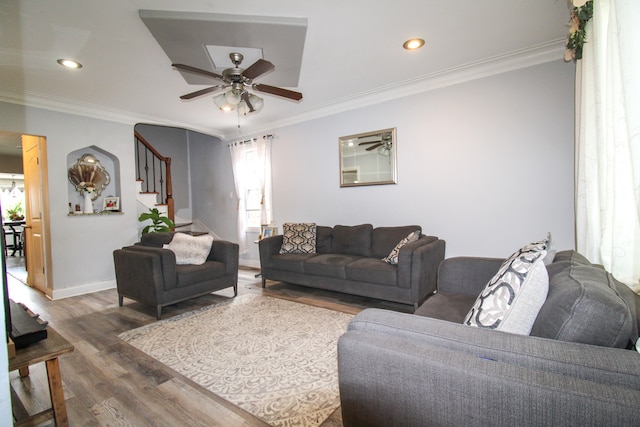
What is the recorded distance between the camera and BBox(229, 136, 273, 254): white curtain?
206 inches

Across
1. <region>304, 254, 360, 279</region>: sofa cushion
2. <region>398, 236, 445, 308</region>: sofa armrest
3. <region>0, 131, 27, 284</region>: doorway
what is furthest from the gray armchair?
<region>0, 131, 27, 284</region>: doorway

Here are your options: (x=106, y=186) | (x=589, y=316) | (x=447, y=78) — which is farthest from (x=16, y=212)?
(x=589, y=316)

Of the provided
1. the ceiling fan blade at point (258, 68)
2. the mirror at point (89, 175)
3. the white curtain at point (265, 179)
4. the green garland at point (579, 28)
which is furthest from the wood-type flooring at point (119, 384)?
the green garland at point (579, 28)

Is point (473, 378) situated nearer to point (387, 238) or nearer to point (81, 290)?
point (387, 238)

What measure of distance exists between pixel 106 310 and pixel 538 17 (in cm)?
523

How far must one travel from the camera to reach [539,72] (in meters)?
2.97

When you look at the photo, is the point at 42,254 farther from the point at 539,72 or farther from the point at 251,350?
the point at 539,72

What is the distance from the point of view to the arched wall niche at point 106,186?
13.8ft

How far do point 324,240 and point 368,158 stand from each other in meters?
1.35

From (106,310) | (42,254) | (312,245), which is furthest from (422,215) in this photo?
(42,254)

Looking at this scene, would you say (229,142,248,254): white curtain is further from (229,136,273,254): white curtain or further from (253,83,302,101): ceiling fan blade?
(253,83,302,101): ceiling fan blade

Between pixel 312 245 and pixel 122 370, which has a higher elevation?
pixel 312 245

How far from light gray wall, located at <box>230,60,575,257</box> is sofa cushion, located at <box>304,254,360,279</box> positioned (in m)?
0.81

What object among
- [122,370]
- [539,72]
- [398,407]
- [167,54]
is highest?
[167,54]
